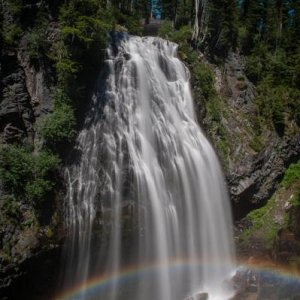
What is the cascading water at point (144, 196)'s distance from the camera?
17.0 metres

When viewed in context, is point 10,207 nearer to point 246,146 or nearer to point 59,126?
point 59,126

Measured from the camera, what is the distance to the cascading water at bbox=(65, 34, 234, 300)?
17.0 metres

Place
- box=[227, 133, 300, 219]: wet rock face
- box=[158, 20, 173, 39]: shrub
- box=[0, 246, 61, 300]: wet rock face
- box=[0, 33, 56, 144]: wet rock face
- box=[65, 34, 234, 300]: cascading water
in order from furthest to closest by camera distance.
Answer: box=[158, 20, 173, 39]: shrub → box=[227, 133, 300, 219]: wet rock face → box=[65, 34, 234, 300]: cascading water → box=[0, 33, 56, 144]: wet rock face → box=[0, 246, 61, 300]: wet rock face

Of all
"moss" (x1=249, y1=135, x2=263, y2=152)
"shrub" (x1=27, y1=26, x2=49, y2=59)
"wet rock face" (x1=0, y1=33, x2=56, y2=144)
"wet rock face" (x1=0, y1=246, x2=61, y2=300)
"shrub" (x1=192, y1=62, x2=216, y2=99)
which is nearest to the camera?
"wet rock face" (x1=0, y1=246, x2=61, y2=300)

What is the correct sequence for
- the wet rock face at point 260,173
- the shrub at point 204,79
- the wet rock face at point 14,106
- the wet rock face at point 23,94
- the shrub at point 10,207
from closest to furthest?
the shrub at point 10,207 < the wet rock face at point 14,106 < the wet rock face at point 23,94 < the wet rock face at point 260,173 < the shrub at point 204,79

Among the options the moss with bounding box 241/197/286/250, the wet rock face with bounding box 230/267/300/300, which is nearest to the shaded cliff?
the moss with bounding box 241/197/286/250

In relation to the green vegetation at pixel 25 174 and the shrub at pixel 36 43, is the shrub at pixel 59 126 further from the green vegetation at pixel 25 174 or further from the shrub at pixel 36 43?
the shrub at pixel 36 43

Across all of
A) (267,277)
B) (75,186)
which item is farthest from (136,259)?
(267,277)

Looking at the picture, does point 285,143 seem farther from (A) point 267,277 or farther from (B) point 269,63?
(A) point 267,277

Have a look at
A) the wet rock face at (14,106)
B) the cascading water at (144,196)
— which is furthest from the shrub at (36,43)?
the cascading water at (144,196)

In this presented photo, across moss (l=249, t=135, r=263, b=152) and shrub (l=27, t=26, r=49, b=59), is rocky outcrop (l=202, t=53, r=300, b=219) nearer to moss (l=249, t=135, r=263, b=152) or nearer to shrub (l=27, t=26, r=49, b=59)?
moss (l=249, t=135, r=263, b=152)

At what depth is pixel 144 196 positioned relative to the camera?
17.7 meters

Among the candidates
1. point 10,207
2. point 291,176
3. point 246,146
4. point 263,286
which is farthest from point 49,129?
point 291,176

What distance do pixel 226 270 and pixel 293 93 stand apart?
54.1 feet
